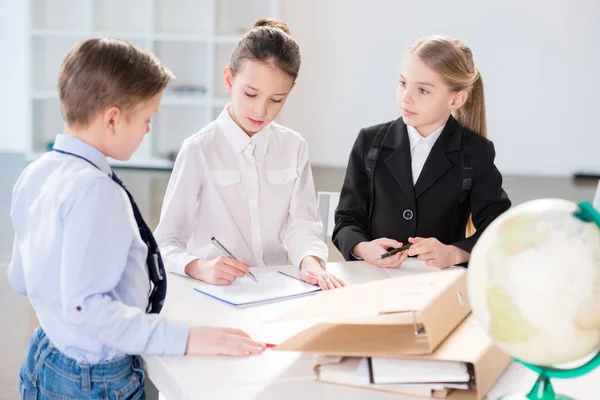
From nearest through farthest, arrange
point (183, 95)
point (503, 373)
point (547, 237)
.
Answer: point (547, 237) → point (503, 373) → point (183, 95)

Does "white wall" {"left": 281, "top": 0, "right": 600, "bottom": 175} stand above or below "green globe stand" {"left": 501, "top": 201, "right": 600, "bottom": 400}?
below

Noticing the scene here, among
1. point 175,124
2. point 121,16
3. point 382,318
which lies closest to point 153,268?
point 382,318

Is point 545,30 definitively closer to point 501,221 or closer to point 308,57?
point 308,57

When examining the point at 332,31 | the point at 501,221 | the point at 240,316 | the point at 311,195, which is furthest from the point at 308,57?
the point at 501,221

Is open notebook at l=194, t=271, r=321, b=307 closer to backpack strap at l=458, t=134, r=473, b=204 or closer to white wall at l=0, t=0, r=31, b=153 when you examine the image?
backpack strap at l=458, t=134, r=473, b=204

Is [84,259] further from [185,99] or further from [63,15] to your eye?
[63,15]

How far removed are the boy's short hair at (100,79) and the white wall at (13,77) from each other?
18.4 feet

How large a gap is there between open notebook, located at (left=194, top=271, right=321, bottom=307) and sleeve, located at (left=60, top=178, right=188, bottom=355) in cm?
30

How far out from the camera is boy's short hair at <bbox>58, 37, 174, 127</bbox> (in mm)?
1297

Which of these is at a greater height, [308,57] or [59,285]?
[59,285]

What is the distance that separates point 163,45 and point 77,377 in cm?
558

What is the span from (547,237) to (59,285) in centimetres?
77

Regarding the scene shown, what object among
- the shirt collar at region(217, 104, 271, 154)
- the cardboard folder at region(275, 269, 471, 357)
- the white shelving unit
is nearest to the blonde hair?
the shirt collar at region(217, 104, 271, 154)

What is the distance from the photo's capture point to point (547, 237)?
0.88m
